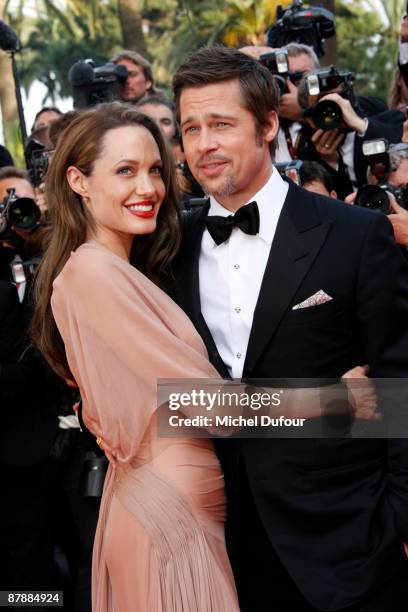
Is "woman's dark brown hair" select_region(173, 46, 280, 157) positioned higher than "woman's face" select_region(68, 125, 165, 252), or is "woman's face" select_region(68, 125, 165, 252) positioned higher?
"woman's dark brown hair" select_region(173, 46, 280, 157)

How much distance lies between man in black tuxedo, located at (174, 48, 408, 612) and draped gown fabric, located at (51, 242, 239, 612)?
12 centimetres

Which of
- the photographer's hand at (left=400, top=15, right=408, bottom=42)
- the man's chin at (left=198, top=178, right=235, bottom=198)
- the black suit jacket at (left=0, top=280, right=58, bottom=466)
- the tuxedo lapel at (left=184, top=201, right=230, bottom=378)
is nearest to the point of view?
the tuxedo lapel at (left=184, top=201, right=230, bottom=378)

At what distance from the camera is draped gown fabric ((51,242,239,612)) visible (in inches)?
98.4

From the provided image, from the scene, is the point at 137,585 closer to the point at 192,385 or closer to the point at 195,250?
the point at 192,385

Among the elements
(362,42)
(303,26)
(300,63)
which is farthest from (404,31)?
(362,42)

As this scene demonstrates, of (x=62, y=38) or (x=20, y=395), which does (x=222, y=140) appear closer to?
(x=20, y=395)

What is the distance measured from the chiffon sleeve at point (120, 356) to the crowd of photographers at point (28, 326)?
122 cm

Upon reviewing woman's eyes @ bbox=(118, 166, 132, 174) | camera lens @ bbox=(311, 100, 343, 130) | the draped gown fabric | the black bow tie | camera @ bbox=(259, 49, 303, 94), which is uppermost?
camera @ bbox=(259, 49, 303, 94)

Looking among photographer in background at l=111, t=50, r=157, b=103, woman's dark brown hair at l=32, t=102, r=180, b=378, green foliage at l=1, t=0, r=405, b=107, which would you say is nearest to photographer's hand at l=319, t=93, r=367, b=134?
woman's dark brown hair at l=32, t=102, r=180, b=378

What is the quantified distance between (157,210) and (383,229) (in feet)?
2.30

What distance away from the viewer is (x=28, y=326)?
4059mm

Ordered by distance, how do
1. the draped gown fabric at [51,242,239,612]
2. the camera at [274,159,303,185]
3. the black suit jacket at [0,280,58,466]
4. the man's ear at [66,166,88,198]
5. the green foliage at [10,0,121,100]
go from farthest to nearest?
1. the green foliage at [10,0,121,100]
2. the black suit jacket at [0,280,58,466]
3. the camera at [274,159,303,185]
4. the man's ear at [66,166,88,198]
5. the draped gown fabric at [51,242,239,612]

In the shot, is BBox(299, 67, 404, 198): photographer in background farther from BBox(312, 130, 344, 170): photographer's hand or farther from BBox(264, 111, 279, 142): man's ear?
BBox(264, 111, 279, 142): man's ear

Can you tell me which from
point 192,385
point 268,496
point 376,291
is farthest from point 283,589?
point 376,291
